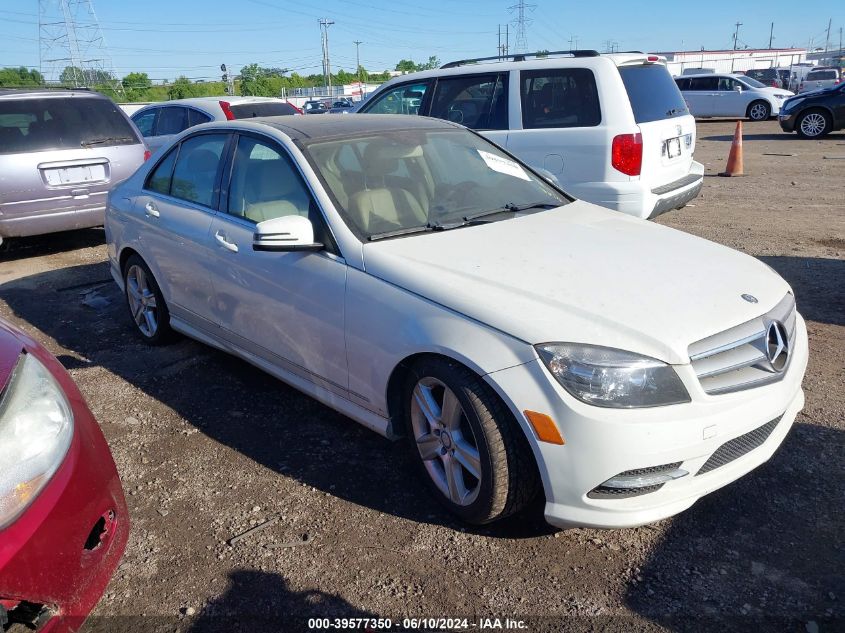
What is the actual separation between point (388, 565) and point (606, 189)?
4.35 meters

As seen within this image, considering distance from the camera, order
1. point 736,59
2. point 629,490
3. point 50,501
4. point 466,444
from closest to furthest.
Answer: point 50,501
point 629,490
point 466,444
point 736,59

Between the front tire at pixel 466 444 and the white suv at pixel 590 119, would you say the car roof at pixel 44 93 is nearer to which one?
the white suv at pixel 590 119

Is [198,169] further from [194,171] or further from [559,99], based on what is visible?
[559,99]

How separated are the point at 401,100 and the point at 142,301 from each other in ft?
12.7

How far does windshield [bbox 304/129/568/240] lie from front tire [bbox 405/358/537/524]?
32.7 inches

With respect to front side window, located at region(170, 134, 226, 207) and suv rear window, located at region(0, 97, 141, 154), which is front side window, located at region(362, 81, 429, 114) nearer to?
suv rear window, located at region(0, 97, 141, 154)

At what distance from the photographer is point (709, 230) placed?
779 cm

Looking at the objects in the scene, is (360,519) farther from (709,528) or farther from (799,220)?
(799,220)

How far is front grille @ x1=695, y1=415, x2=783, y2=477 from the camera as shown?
102 inches

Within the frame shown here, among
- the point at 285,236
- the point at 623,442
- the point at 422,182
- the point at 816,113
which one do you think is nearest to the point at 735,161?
the point at 816,113

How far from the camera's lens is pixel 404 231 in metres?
3.38

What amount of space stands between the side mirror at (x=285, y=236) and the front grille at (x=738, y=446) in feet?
6.20

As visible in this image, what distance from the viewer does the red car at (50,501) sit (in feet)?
6.24

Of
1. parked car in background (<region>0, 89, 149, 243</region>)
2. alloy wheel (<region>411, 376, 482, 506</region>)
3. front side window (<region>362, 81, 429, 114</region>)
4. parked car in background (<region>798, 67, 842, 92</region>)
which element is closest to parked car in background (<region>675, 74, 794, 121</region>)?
parked car in background (<region>798, 67, 842, 92</region>)
